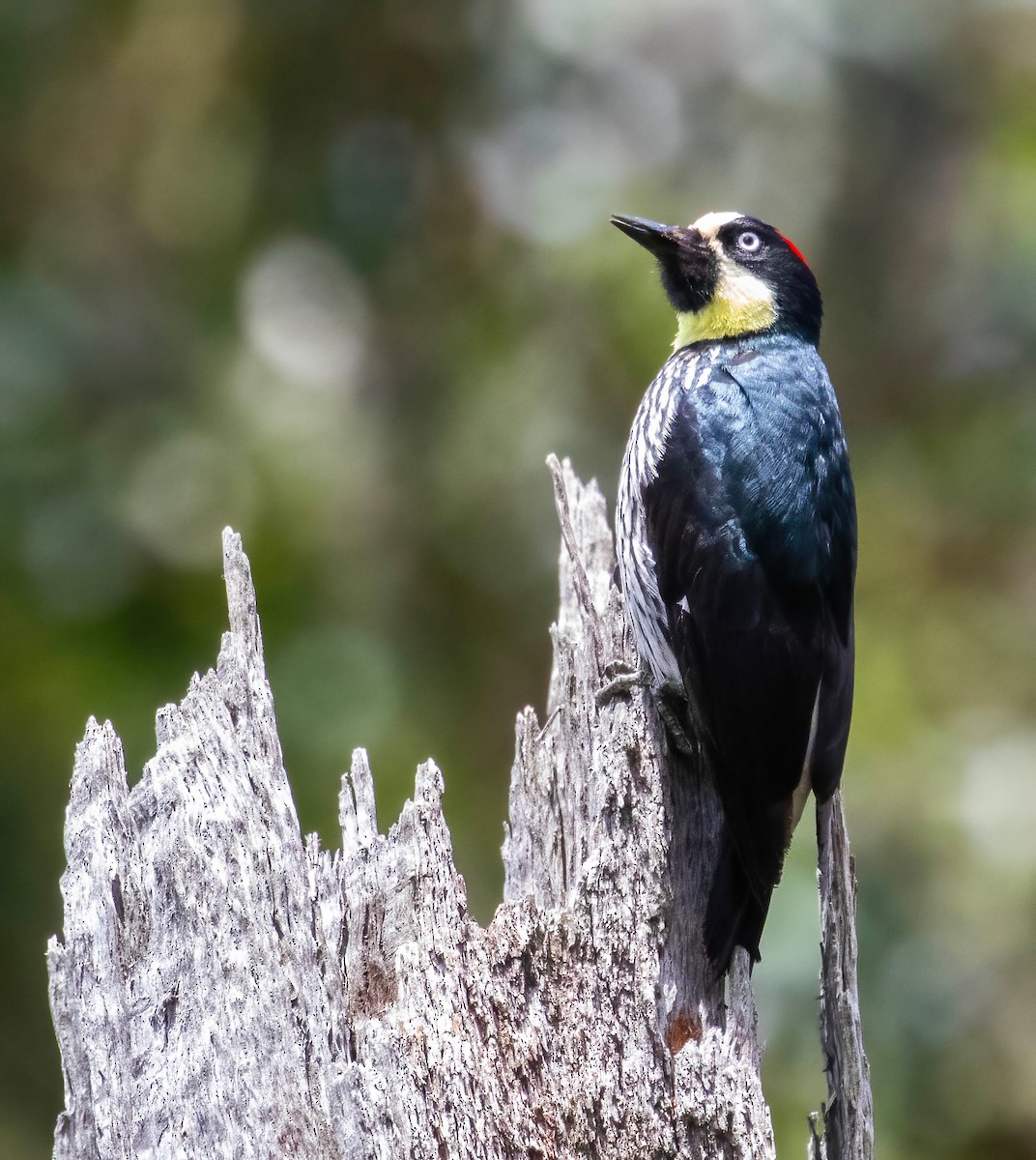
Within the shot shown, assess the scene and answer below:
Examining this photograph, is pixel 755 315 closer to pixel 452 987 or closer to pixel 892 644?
pixel 452 987

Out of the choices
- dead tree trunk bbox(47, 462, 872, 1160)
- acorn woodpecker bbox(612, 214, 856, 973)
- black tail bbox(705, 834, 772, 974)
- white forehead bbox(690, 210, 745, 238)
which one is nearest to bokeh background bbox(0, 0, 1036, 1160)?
white forehead bbox(690, 210, 745, 238)

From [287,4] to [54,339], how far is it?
2154 mm

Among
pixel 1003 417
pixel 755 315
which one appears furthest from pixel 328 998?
pixel 1003 417

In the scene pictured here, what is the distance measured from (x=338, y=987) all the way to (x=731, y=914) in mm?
860

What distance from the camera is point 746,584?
327 cm

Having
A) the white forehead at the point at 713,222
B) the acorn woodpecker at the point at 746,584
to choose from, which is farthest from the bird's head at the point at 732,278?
the acorn woodpecker at the point at 746,584

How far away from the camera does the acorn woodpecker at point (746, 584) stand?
120 inches

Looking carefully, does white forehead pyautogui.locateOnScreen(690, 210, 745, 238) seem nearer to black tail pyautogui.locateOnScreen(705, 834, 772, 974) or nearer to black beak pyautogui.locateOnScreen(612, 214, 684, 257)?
black beak pyautogui.locateOnScreen(612, 214, 684, 257)

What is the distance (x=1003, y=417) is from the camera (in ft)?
22.9

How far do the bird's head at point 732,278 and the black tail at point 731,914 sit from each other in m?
1.62

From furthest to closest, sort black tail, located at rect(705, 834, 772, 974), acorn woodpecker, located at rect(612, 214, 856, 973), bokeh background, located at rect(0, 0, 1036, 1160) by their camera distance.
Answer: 1. bokeh background, located at rect(0, 0, 1036, 1160)
2. acorn woodpecker, located at rect(612, 214, 856, 973)
3. black tail, located at rect(705, 834, 772, 974)

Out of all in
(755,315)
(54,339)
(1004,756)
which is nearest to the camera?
(755,315)

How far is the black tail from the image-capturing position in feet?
9.48

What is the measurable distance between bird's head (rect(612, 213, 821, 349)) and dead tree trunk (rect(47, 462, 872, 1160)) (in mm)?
1752
